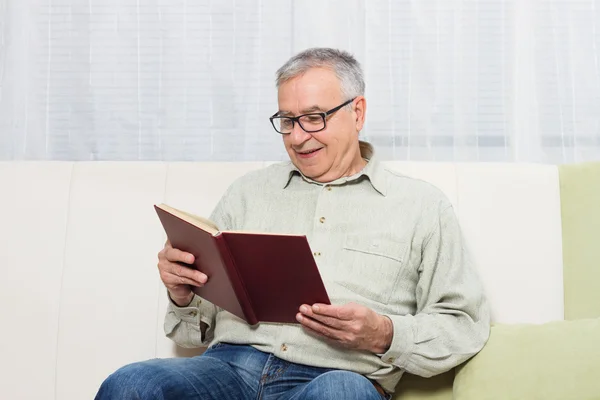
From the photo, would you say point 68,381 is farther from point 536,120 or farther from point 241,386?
point 536,120

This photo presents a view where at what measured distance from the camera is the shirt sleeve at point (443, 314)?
1.65 m

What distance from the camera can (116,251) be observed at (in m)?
2.00

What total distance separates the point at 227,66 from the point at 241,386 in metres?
1.18

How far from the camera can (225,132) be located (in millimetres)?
2510

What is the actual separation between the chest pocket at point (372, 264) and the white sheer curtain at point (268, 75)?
2.30 ft

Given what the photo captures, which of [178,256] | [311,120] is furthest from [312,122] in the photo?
[178,256]

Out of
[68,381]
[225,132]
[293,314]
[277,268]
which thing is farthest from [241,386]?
[225,132]

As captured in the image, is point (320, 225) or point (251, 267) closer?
point (251, 267)

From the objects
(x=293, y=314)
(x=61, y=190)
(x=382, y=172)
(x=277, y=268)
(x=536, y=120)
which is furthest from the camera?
(x=536, y=120)

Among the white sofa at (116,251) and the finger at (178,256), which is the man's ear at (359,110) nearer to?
the white sofa at (116,251)

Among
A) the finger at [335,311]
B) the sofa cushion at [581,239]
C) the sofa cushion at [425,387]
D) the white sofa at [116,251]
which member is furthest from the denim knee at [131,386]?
the sofa cushion at [581,239]

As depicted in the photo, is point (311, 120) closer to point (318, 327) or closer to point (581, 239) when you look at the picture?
point (318, 327)

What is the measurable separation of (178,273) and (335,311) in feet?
1.18

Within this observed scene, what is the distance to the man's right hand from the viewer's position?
163cm
